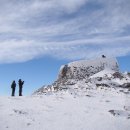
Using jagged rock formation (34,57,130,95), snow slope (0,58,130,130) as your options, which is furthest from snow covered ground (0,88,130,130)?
jagged rock formation (34,57,130,95)

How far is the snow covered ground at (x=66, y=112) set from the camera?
23.6 metres

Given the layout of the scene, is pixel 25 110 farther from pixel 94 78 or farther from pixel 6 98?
pixel 94 78

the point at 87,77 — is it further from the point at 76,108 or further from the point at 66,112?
the point at 66,112

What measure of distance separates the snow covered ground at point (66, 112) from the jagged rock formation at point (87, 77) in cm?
555

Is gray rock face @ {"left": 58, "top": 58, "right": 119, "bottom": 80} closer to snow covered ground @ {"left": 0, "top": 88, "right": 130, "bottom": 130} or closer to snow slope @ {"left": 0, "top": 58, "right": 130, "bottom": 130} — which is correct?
snow slope @ {"left": 0, "top": 58, "right": 130, "bottom": 130}

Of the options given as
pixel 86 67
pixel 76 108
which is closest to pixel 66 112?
pixel 76 108

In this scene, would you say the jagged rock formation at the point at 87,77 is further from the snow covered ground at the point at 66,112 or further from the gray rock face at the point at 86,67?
the snow covered ground at the point at 66,112

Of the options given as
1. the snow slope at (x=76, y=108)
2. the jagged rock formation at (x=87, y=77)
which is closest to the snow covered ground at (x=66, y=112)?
the snow slope at (x=76, y=108)

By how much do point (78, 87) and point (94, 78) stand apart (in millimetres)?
5001

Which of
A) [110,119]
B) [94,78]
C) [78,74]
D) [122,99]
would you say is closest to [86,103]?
[122,99]

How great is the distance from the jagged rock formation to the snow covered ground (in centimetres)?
555

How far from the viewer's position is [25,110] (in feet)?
89.7

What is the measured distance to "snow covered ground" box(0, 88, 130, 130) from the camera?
23641 mm

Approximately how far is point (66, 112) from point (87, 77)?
23.5m
